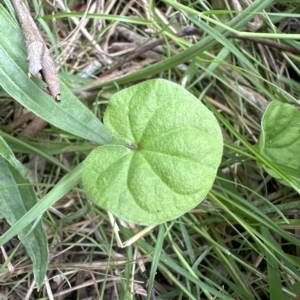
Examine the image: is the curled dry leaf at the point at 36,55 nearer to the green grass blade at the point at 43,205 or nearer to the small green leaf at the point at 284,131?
the green grass blade at the point at 43,205

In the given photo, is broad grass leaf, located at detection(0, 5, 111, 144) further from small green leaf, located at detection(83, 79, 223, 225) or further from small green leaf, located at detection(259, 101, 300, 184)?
small green leaf, located at detection(259, 101, 300, 184)

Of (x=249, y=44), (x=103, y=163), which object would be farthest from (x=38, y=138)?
(x=249, y=44)

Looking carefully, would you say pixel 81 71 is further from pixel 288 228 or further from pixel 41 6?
pixel 288 228

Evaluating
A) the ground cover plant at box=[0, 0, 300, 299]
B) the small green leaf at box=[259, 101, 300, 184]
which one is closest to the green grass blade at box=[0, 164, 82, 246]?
the ground cover plant at box=[0, 0, 300, 299]

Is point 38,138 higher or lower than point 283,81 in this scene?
higher

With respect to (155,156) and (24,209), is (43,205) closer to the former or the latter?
(24,209)

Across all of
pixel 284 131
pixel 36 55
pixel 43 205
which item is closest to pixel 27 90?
pixel 36 55

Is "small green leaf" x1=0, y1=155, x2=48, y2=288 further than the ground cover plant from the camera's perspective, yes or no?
Yes
